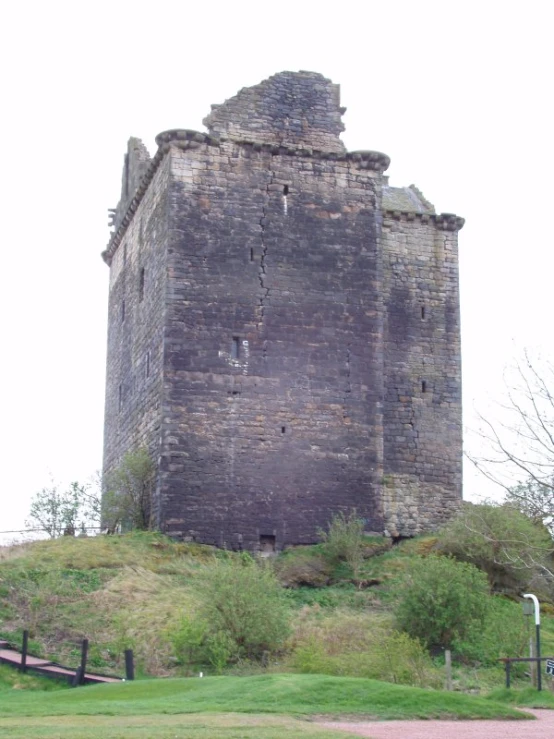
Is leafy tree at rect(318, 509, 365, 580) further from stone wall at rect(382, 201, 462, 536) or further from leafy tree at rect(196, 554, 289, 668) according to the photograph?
leafy tree at rect(196, 554, 289, 668)

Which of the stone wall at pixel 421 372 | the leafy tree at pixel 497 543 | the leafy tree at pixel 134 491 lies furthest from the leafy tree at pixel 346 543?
the leafy tree at pixel 134 491

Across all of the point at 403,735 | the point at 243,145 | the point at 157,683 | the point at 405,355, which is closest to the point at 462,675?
the point at 157,683

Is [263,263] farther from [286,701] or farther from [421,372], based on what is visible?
[286,701]

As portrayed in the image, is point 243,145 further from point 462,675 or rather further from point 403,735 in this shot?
point 403,735

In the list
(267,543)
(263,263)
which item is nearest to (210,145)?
(263,263)

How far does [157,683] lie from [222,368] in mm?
11792

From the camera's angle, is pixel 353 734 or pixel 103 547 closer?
pixel 353 734

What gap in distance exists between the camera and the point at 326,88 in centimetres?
3353

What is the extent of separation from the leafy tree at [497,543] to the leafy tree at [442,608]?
282 centimetres

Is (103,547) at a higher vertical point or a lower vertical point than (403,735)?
higher

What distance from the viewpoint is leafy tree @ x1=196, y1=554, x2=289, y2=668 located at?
2253cm

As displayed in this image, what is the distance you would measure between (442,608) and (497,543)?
4.21 metres

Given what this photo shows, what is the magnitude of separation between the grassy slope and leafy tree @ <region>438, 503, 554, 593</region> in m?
9.58

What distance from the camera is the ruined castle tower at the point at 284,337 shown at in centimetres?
3055
